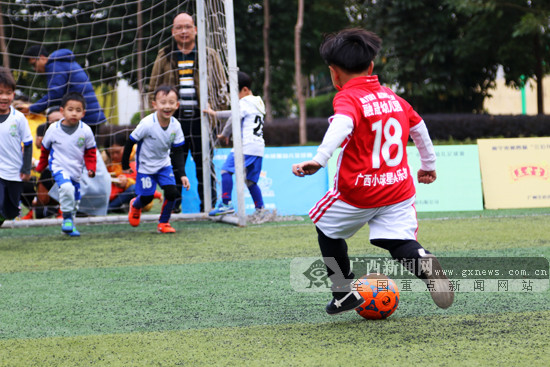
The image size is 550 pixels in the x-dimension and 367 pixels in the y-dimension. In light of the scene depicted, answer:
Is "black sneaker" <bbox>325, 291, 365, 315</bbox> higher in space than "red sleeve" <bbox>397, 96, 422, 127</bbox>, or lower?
lower

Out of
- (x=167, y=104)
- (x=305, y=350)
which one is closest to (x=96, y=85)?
(x=167, y=104)

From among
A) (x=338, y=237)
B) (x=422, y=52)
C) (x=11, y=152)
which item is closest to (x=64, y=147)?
(x=11, y=152)

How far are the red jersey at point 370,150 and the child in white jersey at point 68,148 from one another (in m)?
4.38

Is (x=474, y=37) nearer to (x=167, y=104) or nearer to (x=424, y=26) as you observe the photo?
(x=424, y=26)

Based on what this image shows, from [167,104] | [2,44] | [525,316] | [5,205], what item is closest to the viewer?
[525,316]

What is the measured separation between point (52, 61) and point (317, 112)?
19706 millimetres

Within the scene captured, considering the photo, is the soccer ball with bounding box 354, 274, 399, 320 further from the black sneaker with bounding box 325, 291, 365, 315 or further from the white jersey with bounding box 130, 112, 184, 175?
the white jersey with bounding box 130, 112, 184, 175

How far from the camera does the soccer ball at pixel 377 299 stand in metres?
3.74

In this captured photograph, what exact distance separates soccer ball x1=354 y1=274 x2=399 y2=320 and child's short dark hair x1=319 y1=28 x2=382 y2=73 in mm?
1132

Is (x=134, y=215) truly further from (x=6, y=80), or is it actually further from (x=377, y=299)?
(x=377, y=299)

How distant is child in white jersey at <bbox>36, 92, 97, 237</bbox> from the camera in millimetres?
7293

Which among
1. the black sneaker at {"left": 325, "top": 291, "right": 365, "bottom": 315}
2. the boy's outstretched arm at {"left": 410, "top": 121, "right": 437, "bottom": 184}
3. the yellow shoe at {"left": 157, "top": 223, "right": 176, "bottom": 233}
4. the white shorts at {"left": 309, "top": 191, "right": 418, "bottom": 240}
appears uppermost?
the boy's outstretched arm at {"left": 410, "top": 121, "right": 437, "bottom": 184}

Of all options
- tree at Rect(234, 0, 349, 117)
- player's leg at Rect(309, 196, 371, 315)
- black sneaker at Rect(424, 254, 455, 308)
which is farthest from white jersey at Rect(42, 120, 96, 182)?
tree at Rect(234, 0, 349, 117)

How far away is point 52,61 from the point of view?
28.6 feet
